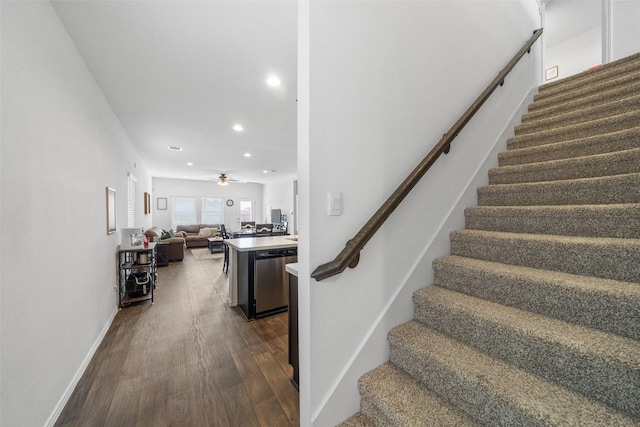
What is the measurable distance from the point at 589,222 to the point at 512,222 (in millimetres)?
346

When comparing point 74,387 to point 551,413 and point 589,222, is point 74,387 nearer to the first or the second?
point 551,413

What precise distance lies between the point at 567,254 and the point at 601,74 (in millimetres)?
2714

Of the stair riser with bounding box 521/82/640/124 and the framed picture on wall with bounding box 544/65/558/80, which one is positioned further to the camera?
the framed picture on wall with bounding box 544/65/558/80

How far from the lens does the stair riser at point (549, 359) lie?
789 millimetres

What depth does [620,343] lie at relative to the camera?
0.88 metres

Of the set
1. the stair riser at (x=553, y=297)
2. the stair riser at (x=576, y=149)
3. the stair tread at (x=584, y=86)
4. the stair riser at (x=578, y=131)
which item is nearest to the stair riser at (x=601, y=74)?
the stair tread at (x=584, y=86)

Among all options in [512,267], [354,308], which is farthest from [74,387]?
[512,267]

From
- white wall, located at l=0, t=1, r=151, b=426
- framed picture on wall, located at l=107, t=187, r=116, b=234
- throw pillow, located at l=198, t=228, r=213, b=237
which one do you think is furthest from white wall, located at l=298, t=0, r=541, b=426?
throw pillow, located at l=198, t=228, r=213, b=237

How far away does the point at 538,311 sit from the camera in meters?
1.13

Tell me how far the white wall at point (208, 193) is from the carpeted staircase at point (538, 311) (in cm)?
1128

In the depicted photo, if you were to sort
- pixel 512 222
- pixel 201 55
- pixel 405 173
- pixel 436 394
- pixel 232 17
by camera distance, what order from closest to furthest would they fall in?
pixel 436 394
pixel 405 173
pixel 512 222
pixel 232 17
pixel 201 55

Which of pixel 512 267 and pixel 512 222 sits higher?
pixel 512 222

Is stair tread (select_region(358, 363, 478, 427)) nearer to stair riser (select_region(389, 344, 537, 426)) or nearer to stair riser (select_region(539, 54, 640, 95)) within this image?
stair riser (select_region(389, 344, 537, 426))

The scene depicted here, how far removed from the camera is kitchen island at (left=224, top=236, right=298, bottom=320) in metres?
2.97
